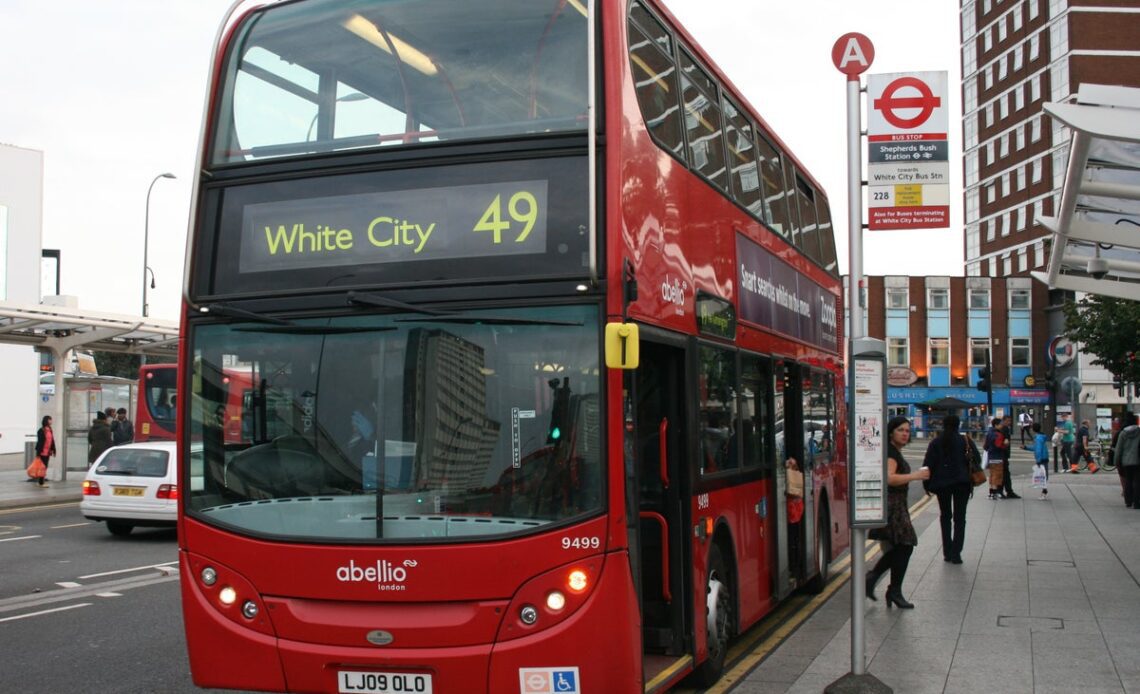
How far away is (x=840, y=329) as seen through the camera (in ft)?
45.2

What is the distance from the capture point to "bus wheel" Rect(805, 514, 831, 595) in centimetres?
1180

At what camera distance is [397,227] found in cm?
605

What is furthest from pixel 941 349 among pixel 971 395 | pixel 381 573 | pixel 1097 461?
pixel 381 573

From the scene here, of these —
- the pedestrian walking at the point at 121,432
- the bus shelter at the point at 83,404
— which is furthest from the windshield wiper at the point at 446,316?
the pedestrian walking at the point at 121,432

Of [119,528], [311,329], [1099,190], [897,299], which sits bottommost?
[119,528]

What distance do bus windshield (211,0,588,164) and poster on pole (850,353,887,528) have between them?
2579 millimetres

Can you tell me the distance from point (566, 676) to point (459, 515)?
3.01 ft

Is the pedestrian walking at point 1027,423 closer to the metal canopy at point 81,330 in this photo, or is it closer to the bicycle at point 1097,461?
the bicycle at point 1097,461

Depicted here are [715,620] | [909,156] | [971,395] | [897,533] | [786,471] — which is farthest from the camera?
[971,395]

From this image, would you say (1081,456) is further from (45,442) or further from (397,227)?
(397,227)

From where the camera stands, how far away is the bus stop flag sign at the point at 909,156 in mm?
7742

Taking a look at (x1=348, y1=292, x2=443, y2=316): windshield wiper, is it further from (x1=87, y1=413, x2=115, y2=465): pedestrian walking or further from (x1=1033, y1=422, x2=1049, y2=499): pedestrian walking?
(x1=87, y1=413, x2=115, y2=465): pedestrian walking

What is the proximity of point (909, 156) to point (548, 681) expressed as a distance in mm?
4297

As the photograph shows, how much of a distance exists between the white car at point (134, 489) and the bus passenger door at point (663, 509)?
11371 millimetres
